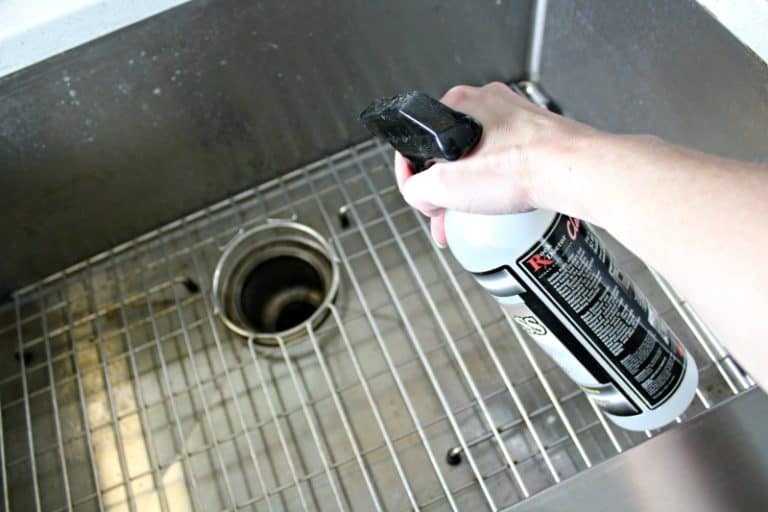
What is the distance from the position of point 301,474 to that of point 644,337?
0.34 metres

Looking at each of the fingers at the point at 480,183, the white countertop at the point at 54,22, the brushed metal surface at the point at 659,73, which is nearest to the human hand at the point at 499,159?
the fingers at the point at 480,183

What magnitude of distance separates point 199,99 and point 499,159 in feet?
1.28

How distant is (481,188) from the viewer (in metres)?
0.43

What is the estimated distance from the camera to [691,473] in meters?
0.51

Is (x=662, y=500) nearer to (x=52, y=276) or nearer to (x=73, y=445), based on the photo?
(x=73, y=445)

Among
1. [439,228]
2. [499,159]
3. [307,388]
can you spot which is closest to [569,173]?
[499,159]

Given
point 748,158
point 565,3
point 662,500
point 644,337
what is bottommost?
point 662,500

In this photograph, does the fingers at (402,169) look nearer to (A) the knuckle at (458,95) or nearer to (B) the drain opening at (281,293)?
(A) the knuckle at (458,95)

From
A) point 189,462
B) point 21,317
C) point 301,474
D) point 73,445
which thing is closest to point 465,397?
point 301,474

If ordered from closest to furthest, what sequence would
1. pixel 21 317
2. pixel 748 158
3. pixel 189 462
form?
pixel 748 158, pixel 189 462, pixel 21 317

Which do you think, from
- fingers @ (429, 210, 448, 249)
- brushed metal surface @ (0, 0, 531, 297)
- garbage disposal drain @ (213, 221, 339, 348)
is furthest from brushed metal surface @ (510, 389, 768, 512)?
brushed metal surface @ (0, 0, 531, 297)

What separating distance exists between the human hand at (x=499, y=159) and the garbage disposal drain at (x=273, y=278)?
315 millimetres

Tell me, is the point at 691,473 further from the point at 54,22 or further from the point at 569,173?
the point at 54,22

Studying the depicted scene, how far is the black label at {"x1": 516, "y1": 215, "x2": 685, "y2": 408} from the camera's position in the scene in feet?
1.53
